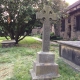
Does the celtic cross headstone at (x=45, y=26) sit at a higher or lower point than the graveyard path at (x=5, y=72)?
higher

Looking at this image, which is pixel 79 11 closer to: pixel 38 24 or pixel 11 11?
pixel 38 24

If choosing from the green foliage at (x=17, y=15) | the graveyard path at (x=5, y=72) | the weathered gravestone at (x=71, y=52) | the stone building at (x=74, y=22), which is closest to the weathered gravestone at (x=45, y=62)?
the graveyard path at (x=5, y=72)

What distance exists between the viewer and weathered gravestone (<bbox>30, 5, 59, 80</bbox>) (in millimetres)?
4145

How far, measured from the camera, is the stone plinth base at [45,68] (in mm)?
4110

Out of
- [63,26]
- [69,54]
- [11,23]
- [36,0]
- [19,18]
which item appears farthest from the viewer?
[63,26]

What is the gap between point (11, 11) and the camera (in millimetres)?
11523

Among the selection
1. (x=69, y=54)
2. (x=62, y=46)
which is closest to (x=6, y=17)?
(x=62, y=46)

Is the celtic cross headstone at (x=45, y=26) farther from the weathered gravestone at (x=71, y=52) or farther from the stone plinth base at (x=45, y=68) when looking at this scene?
the weathered gravestone at (x=71, y=52)

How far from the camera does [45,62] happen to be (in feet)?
14.2

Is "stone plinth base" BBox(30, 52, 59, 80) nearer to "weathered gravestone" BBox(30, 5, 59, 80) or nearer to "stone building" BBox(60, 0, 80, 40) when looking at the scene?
"weathered gravestone" BBox(30, 5, 59, 80)

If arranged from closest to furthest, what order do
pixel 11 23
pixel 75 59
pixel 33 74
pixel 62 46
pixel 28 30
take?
1. pixel 33 74
2. pixel 75 59
3. pixel 62 46
4. pixel 11 23
5. pixel 28 30

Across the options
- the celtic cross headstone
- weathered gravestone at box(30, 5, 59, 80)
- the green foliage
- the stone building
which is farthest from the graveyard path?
the stone building

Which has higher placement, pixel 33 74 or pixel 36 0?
pixel 36 0

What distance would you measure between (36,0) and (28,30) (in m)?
3.83
